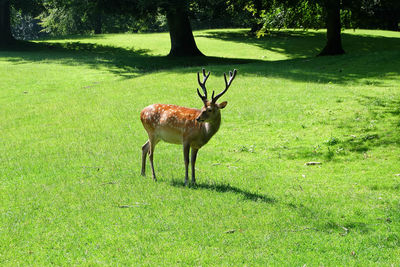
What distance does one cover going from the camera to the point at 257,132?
1522 centimetres

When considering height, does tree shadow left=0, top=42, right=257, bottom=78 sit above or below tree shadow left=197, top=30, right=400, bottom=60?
below

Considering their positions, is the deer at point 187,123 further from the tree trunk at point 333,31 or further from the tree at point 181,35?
→ the tree at point 181,35

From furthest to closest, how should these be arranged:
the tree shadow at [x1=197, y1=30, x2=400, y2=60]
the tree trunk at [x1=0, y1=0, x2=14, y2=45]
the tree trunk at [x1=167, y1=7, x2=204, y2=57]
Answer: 1. the tree trunk at [x1=0, y1=0, x2=14, y2=45]
2. the tree shadow at [x1=197, y1=30, x2=400, y2=60]
3. the tree trunk at [x1=167, y1=7, x2=204, y2=57]

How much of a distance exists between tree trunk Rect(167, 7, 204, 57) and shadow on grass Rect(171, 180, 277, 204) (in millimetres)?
26998

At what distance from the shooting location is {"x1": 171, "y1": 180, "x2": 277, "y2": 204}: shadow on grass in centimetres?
912

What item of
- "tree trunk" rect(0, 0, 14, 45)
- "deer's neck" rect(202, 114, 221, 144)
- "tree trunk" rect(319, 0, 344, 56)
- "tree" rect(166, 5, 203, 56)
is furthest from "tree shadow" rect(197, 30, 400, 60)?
"deer's neck" rect(202, 114, 221, 144)

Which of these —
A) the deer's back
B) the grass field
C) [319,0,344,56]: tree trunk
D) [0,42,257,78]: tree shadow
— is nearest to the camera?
the grass field

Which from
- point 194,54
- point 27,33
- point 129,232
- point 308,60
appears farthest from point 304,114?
point 27,33

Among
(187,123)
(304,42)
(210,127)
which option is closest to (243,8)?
(304,42)

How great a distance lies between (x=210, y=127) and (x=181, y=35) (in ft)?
92.4

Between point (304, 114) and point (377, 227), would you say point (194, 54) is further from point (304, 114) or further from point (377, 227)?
point (377, 227)

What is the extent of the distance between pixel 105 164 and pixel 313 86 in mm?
11696

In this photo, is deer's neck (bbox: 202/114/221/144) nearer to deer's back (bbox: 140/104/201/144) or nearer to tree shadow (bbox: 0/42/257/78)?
deer's back (bbox: 140/104/201/144)

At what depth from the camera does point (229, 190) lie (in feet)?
31.5
